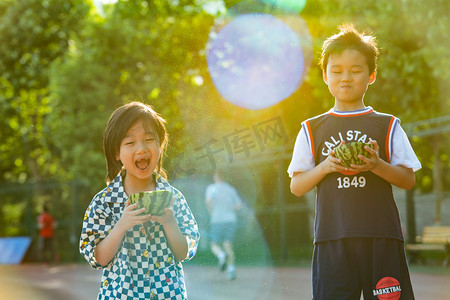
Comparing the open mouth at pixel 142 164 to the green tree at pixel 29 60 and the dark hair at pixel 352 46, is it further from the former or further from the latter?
the green tree at pixel 29 60

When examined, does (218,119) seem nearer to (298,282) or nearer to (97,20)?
(298,282)

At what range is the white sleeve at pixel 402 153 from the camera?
3059mm

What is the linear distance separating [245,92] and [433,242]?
5.02 meters

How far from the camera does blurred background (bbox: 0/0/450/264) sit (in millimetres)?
12562

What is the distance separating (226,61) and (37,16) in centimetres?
1363

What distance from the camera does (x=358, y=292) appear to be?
3.02 metres

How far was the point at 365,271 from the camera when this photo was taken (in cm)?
301

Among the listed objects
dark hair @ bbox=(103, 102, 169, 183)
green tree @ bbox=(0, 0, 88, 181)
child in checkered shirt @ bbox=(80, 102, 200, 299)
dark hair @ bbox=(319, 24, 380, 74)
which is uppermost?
green tree @ bbox=(0, 0, 88, 181)

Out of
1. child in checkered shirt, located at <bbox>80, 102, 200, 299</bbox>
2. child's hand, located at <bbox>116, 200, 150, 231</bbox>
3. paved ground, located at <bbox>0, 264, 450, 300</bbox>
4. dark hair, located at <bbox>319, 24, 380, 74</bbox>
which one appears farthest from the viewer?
paved ground, located at <bbox>0, 264, 450, 300</bbox>

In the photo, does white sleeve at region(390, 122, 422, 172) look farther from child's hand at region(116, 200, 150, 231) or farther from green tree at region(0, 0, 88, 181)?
green tree at region(0, 0, 88, 181)

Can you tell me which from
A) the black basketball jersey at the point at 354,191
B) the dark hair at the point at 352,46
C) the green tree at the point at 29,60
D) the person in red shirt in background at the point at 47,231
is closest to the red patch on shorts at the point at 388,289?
the black basketball jersey at the point at 354,191

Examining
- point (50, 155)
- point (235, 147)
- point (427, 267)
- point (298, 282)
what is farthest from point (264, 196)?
point (50, 155)

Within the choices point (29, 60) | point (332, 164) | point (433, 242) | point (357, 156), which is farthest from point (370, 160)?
point (29, 60)

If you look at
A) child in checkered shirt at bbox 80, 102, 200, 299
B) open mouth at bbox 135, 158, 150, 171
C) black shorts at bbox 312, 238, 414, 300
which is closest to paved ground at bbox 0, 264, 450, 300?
black shorts at bbox 312, 238, 414, 300
